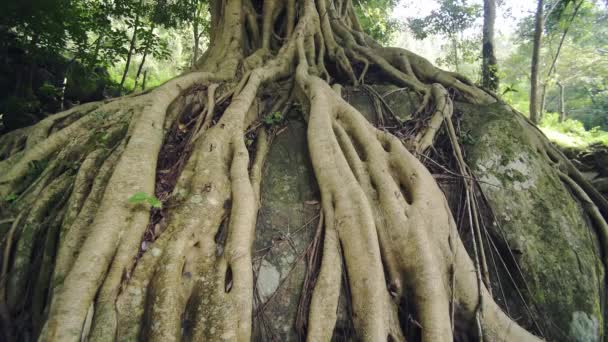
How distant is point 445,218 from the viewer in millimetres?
2209

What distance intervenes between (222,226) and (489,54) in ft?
24.5

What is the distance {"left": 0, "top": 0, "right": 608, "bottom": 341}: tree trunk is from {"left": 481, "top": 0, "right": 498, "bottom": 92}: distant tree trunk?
4.34 meters

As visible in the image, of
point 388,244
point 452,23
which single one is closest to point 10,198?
point 388,244

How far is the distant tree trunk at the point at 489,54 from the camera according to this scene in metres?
6.87

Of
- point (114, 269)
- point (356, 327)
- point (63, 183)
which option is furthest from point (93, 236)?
point (356, 327)

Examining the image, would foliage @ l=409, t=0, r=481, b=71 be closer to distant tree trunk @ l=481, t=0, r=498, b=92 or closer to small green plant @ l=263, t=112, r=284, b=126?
distant tree trunk @ l=481, t=0, r=498, b=92

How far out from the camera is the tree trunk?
169 centimetres

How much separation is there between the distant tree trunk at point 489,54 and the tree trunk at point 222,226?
4344mm

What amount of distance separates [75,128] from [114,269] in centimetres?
196

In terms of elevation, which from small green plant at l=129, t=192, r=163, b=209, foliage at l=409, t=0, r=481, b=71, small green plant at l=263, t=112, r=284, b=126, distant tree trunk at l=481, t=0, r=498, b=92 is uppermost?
foliage at l=409, t=0, r=481, b=71

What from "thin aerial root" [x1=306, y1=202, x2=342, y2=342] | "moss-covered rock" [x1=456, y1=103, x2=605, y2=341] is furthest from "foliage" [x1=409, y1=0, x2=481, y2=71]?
"thin aerial root" [x1=306, y1=202, x2=342, y2=342]

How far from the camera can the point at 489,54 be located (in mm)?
6984

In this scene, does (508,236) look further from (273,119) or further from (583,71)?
(583,71)

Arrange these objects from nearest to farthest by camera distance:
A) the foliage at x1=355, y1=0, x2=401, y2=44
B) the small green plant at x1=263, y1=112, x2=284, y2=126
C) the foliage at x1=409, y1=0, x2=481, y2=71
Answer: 1. the small green plant at x1=263, y1=112, x2=284, y2=126
2. the foliage at x1=355, y1=0, x2=401, y2=44
3. the foliage at x1=409, y1=0, x2=481, y2=71
